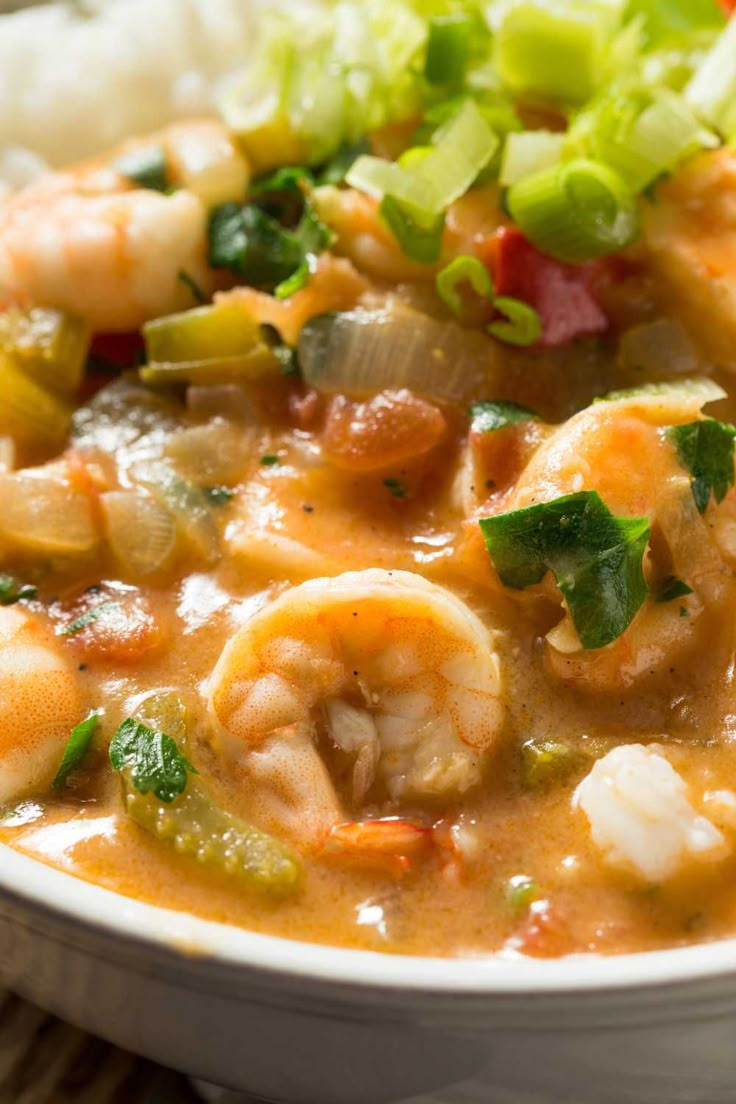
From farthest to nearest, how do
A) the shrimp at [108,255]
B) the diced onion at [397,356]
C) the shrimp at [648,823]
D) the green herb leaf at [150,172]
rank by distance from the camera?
the green herb leaf at [150,172], the shrimp at [108,255], the diced onion at [397,356], the shrimp at [648,823]

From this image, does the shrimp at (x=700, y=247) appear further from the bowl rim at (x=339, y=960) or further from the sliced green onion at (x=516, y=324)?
the bowl rim at (x=339, y=960)

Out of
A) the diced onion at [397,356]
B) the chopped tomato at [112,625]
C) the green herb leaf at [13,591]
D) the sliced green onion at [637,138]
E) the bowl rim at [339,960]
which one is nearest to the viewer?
the bowl rim at [339,960]

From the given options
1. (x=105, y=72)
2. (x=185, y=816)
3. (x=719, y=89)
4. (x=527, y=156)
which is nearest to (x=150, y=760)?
(x=185, y=816)

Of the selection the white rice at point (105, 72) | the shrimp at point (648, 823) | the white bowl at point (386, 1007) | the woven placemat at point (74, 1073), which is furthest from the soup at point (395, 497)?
the white rice at point (105, 72)

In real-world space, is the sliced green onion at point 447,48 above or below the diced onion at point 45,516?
above

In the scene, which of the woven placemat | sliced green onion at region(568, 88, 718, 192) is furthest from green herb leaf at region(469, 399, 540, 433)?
the woven placemat

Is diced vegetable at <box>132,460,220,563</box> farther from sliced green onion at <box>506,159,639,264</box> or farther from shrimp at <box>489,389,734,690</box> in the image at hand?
sliced green onion at <box>506,159,639,264</box>

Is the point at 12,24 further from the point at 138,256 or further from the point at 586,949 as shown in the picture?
the point at 586,949

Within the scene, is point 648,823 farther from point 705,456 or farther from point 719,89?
point 719,89
